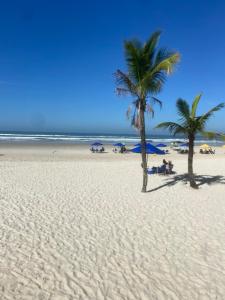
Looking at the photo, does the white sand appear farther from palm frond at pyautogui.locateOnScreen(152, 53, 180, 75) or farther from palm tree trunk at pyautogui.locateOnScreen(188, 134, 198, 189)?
palm frond at pyautogui.locateOnScreen(152, 53, 180, 75)

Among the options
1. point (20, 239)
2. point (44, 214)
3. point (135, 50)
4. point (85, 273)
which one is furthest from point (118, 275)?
point (135, 50)

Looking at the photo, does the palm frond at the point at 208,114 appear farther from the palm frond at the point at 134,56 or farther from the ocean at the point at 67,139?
the ocean at the point at 67,139

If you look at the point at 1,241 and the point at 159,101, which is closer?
the point at 1,241

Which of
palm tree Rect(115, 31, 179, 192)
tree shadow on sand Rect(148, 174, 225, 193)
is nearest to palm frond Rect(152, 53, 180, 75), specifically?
palm tree Rect(115, 31, 179, 192)

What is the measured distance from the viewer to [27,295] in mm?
4684

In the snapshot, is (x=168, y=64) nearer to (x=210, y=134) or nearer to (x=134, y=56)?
(x=134, y=56)

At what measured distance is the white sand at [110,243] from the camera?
504 cm

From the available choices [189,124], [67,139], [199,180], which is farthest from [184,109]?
[67,139]

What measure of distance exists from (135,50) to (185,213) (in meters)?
6.58

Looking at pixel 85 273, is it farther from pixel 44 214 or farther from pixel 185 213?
pixel 185 213

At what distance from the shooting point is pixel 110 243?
6930mm

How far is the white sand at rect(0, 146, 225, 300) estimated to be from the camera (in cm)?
504

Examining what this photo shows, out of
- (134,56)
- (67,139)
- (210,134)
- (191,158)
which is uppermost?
(134,56)

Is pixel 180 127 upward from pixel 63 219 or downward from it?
upward
